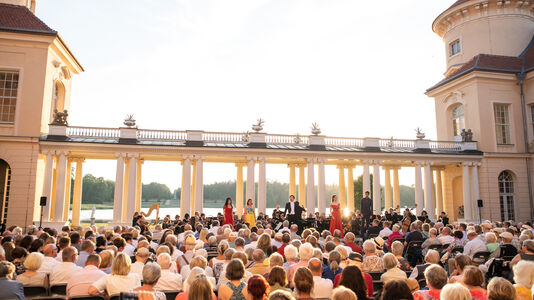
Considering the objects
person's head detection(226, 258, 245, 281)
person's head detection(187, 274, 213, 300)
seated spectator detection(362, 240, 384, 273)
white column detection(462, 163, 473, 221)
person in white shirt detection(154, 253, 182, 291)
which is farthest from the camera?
white column detection(462, 163, 473, 221)

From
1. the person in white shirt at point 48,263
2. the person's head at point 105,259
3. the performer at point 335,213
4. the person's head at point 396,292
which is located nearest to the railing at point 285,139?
the performer at point 335,213

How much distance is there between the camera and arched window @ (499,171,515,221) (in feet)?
88.0

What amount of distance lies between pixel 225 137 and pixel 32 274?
705 inches

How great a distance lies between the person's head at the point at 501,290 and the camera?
3.82 metres

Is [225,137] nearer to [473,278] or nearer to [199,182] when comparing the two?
[199,182]

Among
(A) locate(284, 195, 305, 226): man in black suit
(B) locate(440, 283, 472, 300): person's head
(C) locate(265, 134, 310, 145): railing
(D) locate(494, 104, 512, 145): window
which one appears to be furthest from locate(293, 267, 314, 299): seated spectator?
(D) locate(494, 104, 512, 145): window

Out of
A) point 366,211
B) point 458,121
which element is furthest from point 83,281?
point 458,121

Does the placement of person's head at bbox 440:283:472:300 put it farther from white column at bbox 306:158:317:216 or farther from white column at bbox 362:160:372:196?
white column at bbox 362:160:372:196

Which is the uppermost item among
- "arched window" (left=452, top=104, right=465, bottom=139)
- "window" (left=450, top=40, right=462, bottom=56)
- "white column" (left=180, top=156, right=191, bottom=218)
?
"window" (left=450, top=40, right=462, bottom=56)

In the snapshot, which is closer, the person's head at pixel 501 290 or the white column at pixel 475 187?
the person's head at pixel 501 290

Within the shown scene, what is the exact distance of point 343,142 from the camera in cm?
2548

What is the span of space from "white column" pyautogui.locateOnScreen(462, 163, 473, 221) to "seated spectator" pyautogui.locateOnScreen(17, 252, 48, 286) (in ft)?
86.9

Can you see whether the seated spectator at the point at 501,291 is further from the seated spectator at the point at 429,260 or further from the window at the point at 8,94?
the window at the point at 8,94

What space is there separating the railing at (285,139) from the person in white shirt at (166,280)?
18.7 meters
